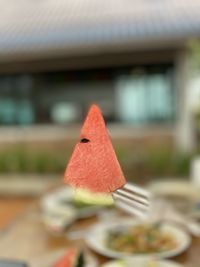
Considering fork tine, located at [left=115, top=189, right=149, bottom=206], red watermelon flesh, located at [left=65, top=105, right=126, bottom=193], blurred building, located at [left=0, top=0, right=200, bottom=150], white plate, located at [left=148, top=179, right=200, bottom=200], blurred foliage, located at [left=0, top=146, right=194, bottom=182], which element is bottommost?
blurred foliage, located at [left=0, top=146, right=194, bottom=182]

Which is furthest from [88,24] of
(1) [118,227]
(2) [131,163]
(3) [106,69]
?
(1) [118,227]

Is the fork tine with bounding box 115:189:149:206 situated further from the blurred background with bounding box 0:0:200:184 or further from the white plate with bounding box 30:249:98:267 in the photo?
the blurred background with bounding box 0:0:200:184

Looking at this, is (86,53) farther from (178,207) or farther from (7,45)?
(178,207)

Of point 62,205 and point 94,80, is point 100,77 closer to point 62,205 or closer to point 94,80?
point 94,80

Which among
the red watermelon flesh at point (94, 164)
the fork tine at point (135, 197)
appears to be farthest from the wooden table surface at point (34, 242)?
the red watermelon flesh at point (94, 164)

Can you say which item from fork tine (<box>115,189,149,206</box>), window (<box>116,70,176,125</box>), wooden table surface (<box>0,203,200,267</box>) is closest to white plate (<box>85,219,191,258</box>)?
wooden table surface (<box>0,203,200,267</box>)

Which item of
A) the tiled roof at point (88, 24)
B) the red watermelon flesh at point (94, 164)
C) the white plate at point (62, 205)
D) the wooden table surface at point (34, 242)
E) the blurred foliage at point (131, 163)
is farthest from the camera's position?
the tiled roof at point (88, 24)

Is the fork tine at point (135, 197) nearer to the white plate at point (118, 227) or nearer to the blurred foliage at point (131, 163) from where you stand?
the white plate at point (118, 227)
